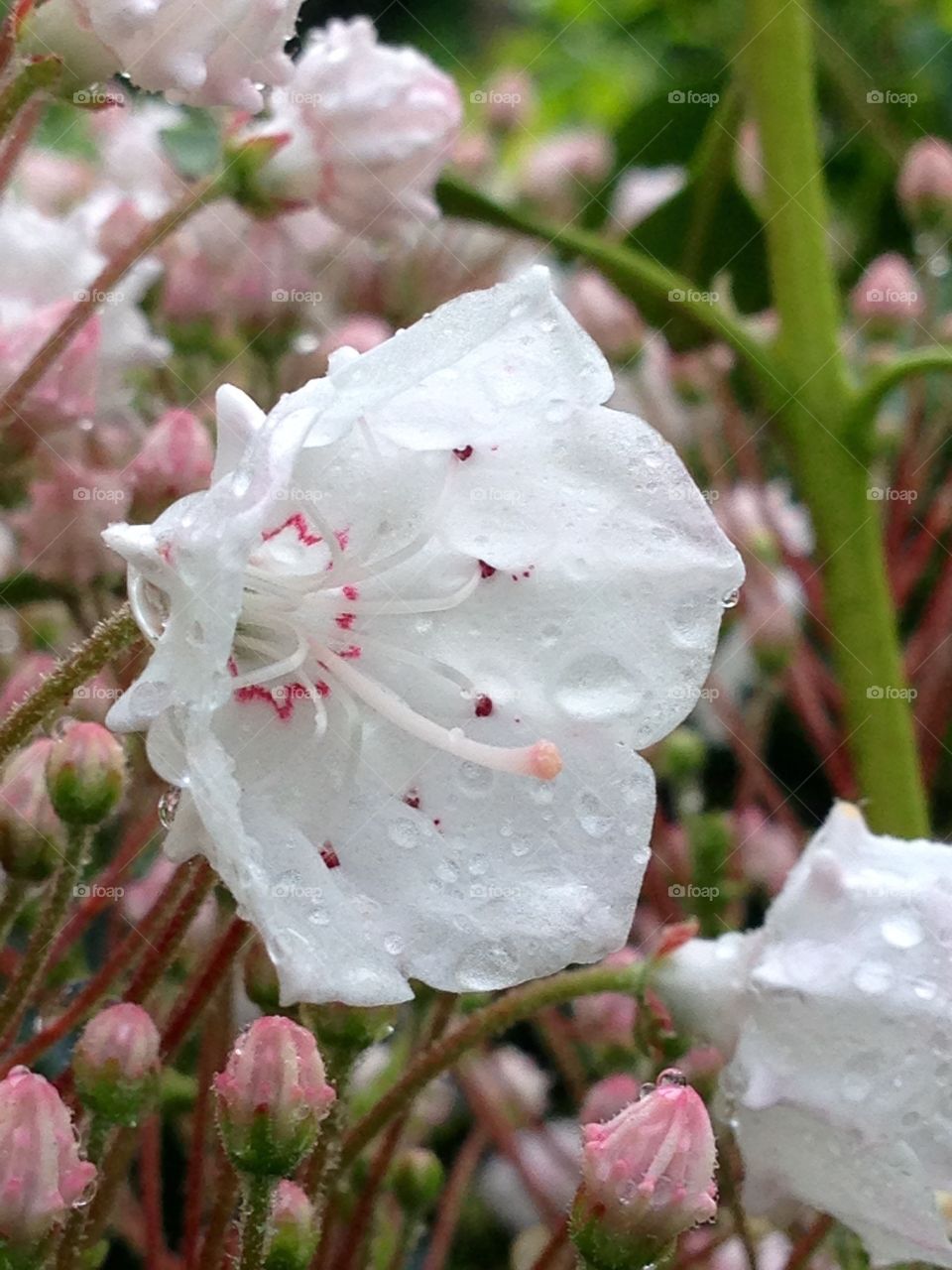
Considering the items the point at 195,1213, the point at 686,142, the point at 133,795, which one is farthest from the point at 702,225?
the point at 195,1213

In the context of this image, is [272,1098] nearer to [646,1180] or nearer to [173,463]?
[646,1180]

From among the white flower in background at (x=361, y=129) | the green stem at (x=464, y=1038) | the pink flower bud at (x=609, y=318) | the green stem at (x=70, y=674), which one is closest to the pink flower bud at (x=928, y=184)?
the pink flower bud at (x=609, y=318)

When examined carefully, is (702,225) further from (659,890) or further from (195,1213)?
(195,1213)

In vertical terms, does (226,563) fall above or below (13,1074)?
above

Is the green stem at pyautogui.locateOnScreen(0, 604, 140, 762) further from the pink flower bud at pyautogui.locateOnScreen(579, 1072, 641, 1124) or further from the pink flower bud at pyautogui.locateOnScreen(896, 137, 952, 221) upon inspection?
the pink flower bud at pyautogui.locateOnScreen(896, 137, 952, 221)

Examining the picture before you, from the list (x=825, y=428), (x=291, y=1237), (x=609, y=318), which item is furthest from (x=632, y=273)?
(x=291, y=1237)

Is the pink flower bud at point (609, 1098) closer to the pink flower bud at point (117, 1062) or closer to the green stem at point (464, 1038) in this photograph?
the green stem at point (464, 1038)
